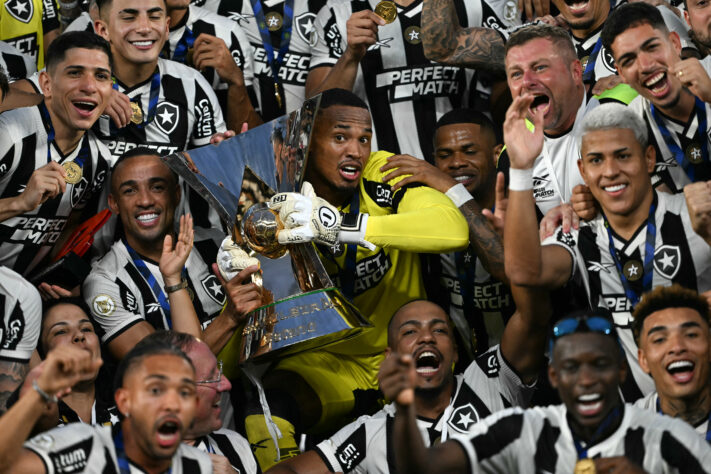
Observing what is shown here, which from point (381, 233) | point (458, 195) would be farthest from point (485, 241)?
point (381, 233)

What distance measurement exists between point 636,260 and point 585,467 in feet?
4.20

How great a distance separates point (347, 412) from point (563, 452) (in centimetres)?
170

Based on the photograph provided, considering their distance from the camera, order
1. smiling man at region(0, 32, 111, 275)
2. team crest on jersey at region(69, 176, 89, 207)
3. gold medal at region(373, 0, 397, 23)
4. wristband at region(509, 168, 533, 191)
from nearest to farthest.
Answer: wristband at region(509, 168, 533, 191), smiling man at region(0, 32, 111, 275), team crest on jersey at region(69, 176, 89, 207), gold medal at region(373, 0, 397, 23)

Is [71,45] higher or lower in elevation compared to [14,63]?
lower

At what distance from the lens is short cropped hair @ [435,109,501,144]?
6301 mm

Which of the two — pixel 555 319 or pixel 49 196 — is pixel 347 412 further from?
pixel 49 196

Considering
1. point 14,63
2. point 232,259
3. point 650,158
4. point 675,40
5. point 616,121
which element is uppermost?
point 14,63

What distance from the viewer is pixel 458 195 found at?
5.88m

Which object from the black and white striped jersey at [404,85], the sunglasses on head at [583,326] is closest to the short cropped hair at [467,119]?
the black and white striped jersey at [404,85]

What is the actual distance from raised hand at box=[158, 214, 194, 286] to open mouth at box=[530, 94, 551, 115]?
5.47ft

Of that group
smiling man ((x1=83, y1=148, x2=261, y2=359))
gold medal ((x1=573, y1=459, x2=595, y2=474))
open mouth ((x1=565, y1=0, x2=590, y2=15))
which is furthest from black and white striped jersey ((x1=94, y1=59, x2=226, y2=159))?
gold medal ((x1=573, y1=459, x2=595, y2=474))

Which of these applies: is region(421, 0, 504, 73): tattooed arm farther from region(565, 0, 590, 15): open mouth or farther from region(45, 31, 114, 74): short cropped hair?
region(45, 31, 114, 74): short cropped hair

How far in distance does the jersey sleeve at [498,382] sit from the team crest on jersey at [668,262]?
76 cm

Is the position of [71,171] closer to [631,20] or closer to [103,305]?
[103,305]
